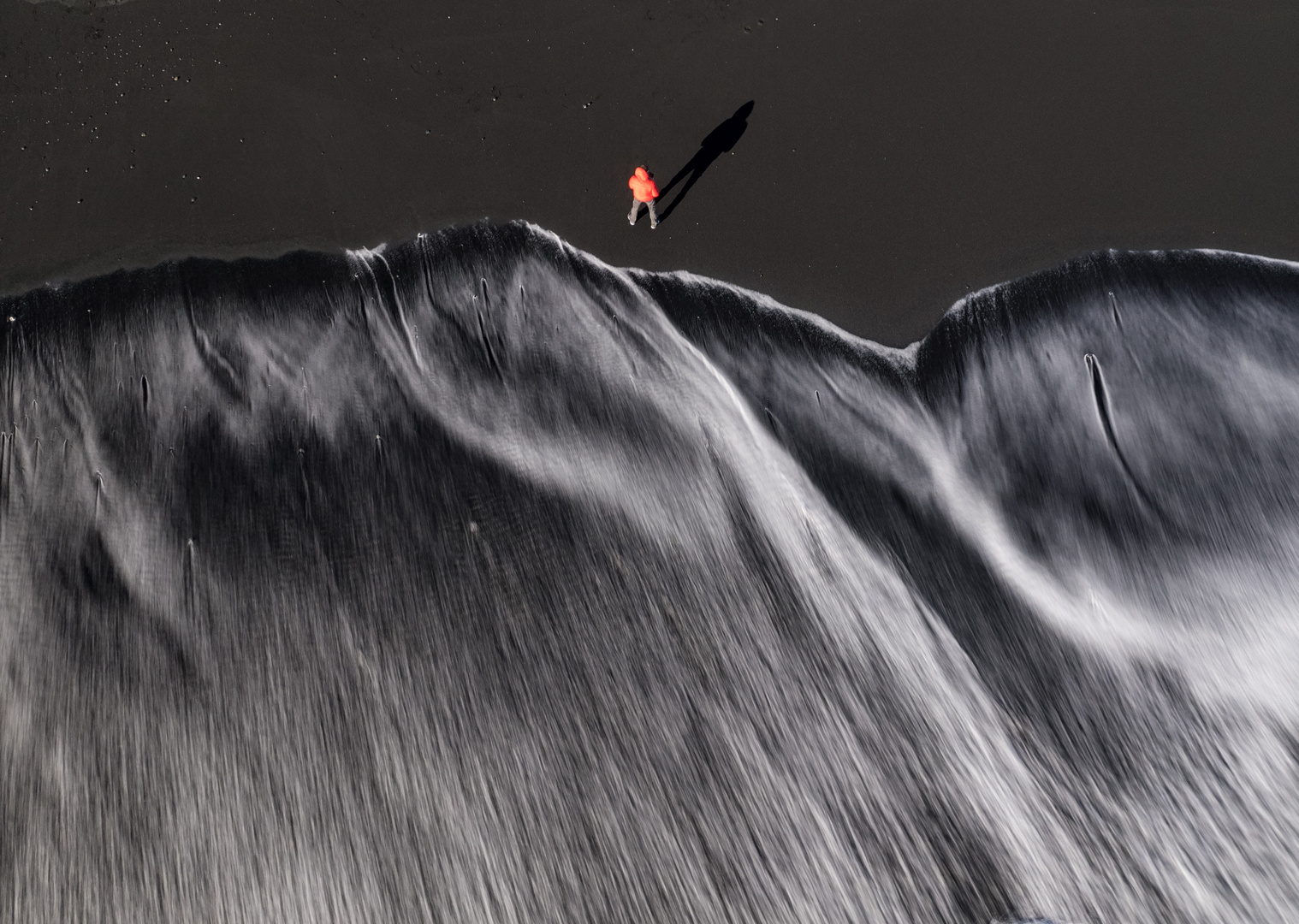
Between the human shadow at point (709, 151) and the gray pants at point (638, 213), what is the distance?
11cm

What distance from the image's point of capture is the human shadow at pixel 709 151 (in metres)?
5.48

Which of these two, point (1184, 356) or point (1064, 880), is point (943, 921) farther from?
point (1184, 356)

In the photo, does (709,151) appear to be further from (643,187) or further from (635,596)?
(635,596)

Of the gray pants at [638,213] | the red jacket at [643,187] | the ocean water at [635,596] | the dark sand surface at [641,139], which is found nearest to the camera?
the ocean water at [635,596]

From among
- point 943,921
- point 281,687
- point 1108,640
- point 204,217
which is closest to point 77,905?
point 281,687

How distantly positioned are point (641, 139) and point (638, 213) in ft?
1.90

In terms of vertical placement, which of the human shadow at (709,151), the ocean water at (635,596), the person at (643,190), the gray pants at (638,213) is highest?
the human shadow at (709,151)

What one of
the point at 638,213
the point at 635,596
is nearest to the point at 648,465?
the point at 635,596

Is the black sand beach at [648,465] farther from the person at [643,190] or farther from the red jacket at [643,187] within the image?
the red jacket at [643,187]

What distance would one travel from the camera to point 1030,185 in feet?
18.3

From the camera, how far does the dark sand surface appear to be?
5.41m

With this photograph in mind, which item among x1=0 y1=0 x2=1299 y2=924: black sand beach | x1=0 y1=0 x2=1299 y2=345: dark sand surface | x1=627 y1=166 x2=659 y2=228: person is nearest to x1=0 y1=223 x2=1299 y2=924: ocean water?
x1=0 y1=0 x2=1299 y2=924: black sand beach

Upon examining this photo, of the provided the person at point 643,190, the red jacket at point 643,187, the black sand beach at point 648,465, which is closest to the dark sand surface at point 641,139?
the black sand beach at point 648,465

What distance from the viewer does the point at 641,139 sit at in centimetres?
550
